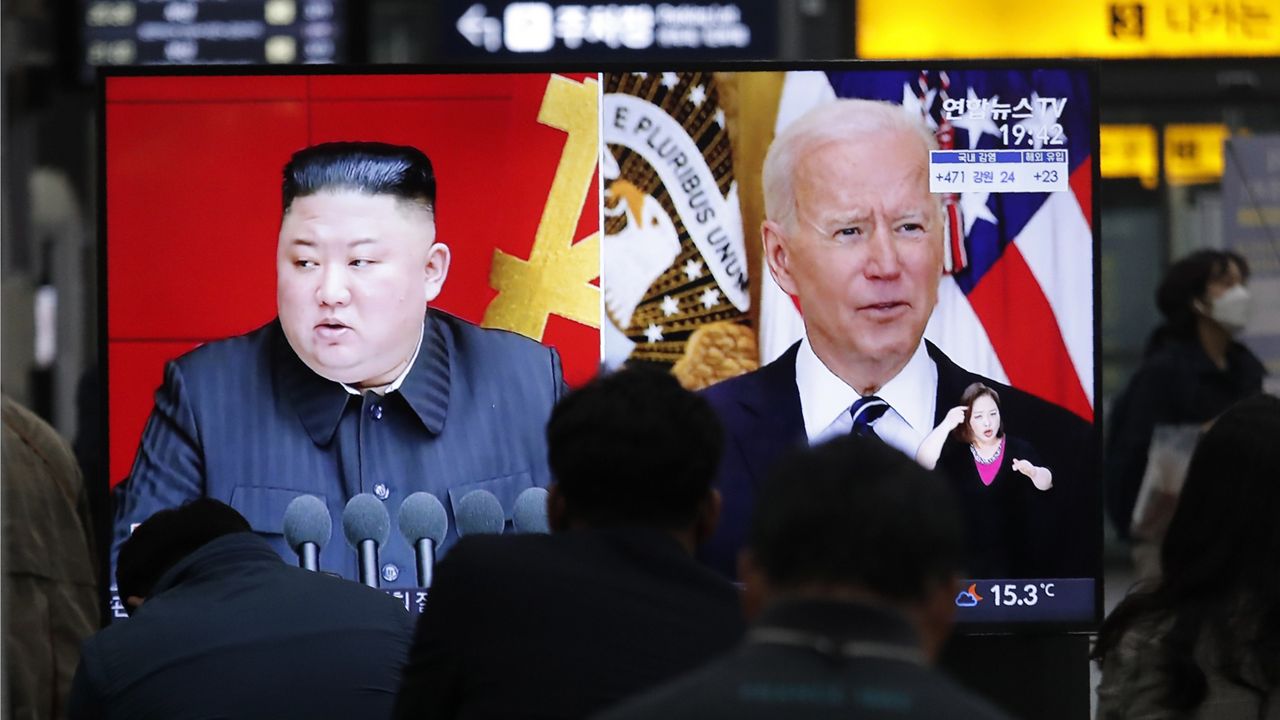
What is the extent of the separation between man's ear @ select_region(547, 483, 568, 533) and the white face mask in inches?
201

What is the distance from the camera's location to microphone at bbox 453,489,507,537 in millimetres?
4508

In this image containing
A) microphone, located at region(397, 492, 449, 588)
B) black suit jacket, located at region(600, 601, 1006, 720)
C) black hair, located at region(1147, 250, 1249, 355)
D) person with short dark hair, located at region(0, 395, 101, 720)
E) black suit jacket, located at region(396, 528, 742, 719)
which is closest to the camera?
black suit jacket, located at region(600, 601, 1006, 720)

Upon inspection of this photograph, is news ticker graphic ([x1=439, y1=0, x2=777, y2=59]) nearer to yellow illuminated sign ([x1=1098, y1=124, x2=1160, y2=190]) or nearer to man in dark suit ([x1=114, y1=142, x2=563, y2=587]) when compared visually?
yellow illuminated sign ([x1=1098, y1=124, x2=1160, y2=190])

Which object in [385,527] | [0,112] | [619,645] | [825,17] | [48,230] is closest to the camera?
[619,645]

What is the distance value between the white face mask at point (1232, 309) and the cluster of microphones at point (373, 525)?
3.91m

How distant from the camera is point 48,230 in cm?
1227

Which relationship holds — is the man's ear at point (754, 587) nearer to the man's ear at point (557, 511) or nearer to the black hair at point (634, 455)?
the black hair at point (634, 455)

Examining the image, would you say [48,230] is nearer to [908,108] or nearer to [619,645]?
[908,108]

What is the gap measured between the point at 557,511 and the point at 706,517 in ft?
0.73

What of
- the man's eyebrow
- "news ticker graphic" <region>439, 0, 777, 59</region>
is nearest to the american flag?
the man's eyebrow

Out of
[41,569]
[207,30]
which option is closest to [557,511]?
[41,569]

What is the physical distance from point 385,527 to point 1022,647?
1525 mm

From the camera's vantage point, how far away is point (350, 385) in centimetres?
459

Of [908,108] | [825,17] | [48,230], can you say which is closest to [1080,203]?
[908,108]
